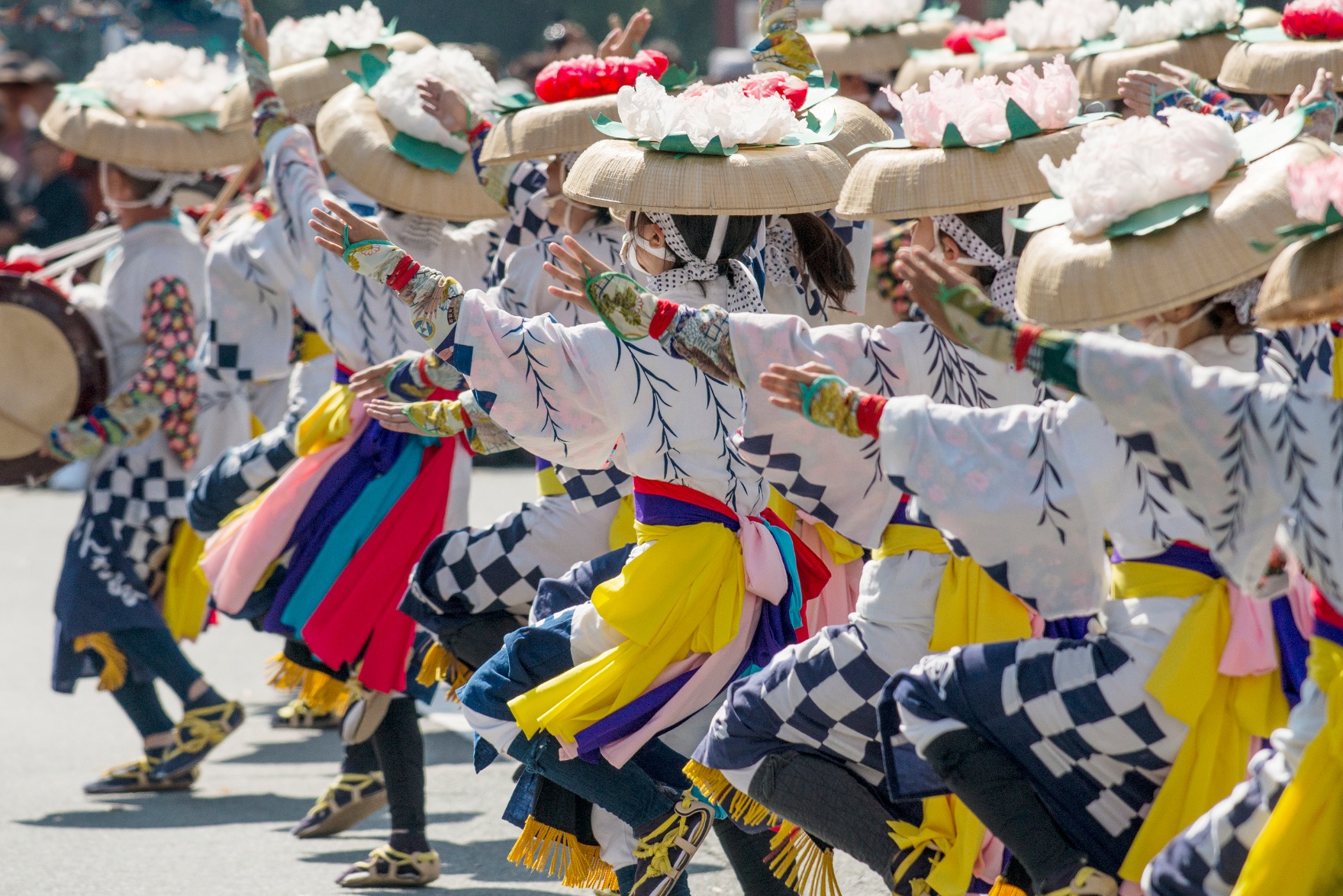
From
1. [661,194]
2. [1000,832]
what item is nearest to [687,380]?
[661,194]

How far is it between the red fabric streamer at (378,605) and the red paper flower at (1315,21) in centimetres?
244

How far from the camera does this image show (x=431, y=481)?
4.42m

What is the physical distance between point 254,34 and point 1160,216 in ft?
10.3

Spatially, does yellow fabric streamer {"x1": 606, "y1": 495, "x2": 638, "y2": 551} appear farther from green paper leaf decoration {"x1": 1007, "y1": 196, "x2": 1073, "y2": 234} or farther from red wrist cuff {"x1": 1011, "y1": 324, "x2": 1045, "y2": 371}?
red wrist cuff {"x1": 1011, "y1": 324, "x2": 1045, "y2": 371}

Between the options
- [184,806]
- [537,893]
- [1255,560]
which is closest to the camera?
[1255,560]

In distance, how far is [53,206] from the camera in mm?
Answer: 9961

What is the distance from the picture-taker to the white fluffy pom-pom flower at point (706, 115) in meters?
3.19

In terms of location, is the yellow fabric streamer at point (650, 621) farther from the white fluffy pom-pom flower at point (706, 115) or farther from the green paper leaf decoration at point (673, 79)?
the green paper leaf decoration at point (673, 79)

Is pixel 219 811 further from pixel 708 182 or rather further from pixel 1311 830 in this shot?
pixel 1311 830

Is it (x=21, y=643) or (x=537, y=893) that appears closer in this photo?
(x=537, y=893)

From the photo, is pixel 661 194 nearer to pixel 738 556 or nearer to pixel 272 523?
pixel 738 556

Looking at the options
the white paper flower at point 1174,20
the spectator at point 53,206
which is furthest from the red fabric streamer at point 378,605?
the spectator at point 53,206

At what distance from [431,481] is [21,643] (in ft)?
12.1

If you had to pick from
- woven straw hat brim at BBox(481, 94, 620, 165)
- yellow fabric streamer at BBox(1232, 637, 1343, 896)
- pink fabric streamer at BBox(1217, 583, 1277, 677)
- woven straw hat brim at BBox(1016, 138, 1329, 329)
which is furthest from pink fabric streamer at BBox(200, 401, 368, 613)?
yellow fabric streamer at BBox(1232, 637, 1343, 896)
